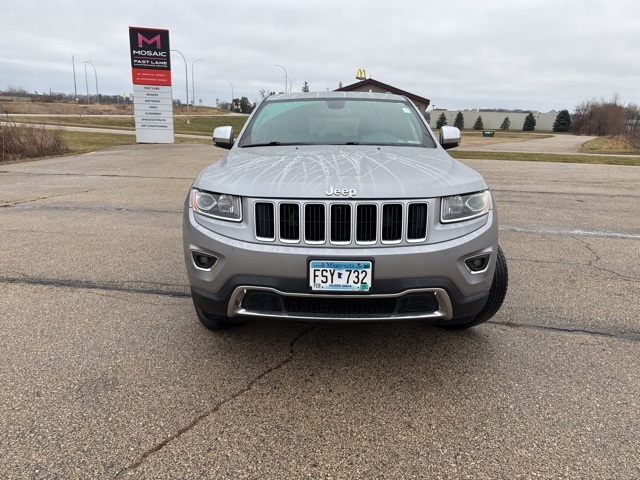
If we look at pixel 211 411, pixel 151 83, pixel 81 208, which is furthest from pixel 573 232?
pixel 151 83

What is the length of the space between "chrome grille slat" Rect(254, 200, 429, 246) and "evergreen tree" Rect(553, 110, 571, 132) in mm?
106322

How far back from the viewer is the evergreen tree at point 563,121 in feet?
307

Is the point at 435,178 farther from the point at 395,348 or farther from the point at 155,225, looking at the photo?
the point at 155,225

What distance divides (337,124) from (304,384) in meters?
2.26

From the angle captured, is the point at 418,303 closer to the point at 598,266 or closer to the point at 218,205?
the point at 218,205

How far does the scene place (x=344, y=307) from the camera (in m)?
2.46

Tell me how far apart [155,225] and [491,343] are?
Result: 15.6 feet

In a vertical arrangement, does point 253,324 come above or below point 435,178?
below

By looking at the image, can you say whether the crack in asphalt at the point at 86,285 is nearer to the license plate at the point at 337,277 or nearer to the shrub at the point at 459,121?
the license plate at the point at 337,277

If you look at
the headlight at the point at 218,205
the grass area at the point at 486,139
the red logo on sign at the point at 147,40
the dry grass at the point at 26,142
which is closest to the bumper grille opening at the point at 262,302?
the headlight at the point at 218,205

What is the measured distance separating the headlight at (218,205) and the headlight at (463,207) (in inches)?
44.7

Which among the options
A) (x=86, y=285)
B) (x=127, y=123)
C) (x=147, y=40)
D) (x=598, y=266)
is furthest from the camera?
(x=127, y=123)

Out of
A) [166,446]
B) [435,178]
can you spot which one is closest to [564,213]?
[435,178]

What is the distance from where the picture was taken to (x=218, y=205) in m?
2.62
